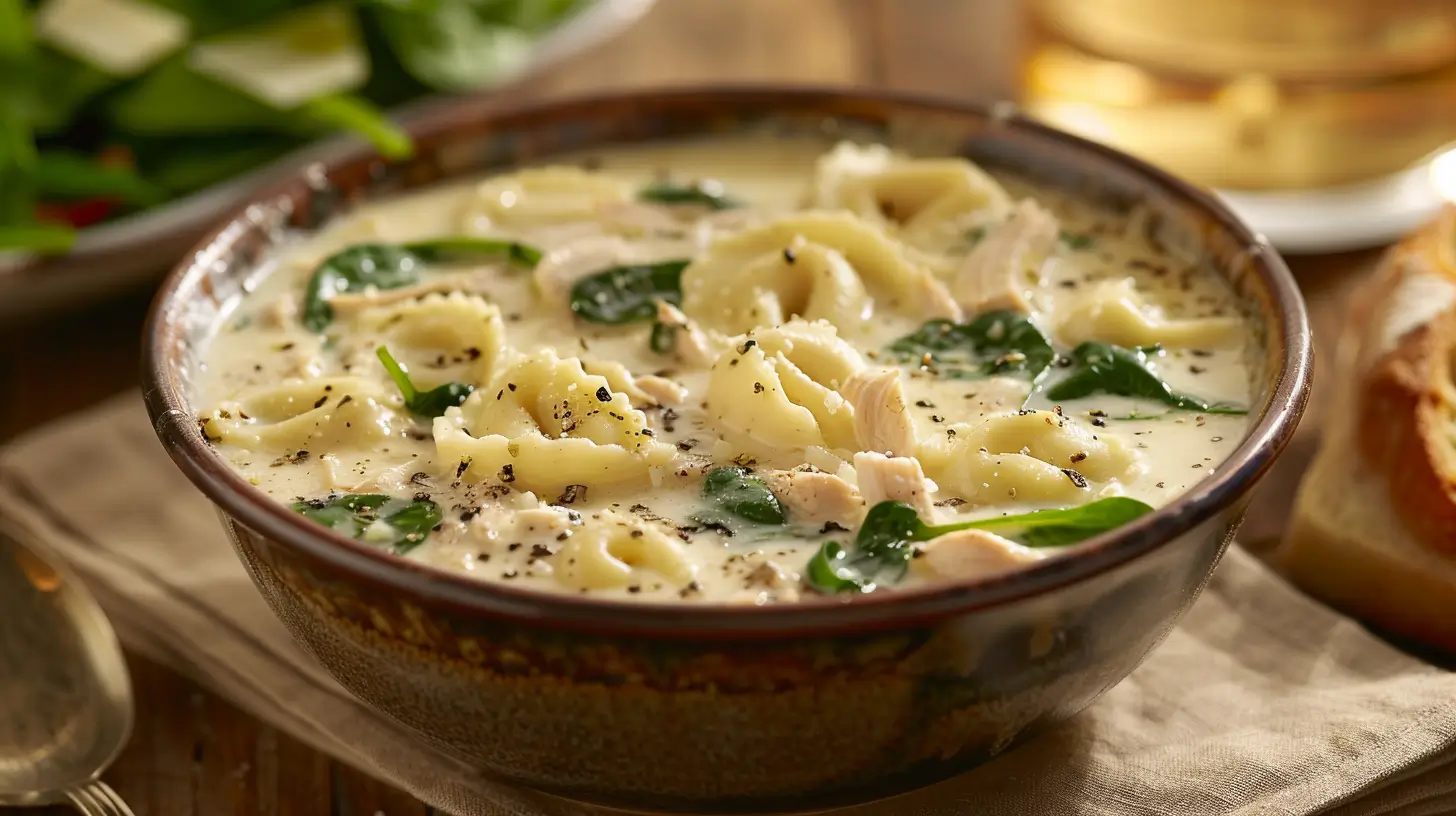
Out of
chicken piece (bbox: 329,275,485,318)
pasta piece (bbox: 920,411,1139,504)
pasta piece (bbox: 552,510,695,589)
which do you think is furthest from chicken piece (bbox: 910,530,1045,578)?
chicken piece (bbox: 329,275,485,318)

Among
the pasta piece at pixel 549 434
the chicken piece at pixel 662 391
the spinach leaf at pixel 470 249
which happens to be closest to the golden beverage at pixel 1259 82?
the spinach leaf at pixel 470 249

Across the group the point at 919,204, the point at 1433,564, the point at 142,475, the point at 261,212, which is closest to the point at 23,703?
the point at 142,475

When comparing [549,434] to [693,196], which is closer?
[549,434]

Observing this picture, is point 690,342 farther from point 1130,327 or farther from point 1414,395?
point 1414,395

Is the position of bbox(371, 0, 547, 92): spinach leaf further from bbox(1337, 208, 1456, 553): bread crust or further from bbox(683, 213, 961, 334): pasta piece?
bbox(1337, 208, 1456, 553): bread crust

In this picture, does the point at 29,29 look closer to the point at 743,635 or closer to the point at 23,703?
the point at 23,703

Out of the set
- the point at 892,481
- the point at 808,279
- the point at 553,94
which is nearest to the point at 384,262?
the point at 808,279

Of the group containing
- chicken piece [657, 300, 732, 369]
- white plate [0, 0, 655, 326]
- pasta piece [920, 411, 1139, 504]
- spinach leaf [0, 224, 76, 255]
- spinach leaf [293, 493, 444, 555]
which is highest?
pasta piece [920, 411, 1139, 504]
